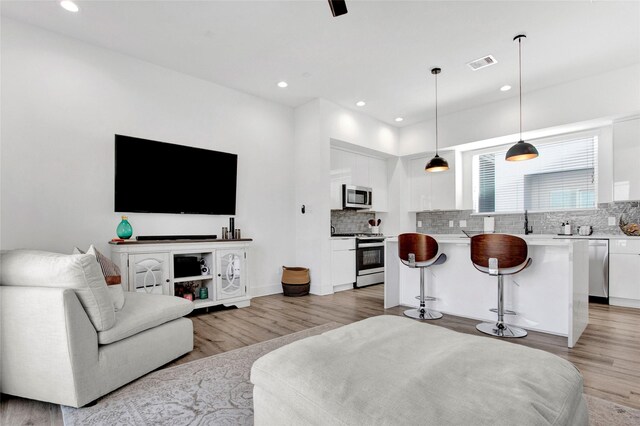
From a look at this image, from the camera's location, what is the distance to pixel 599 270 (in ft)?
13.9

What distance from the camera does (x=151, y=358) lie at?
2.21m

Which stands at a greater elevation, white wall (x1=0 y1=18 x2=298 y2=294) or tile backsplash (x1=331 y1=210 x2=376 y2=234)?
white wall (x1=0 y1=18 x2=298 y2=294)

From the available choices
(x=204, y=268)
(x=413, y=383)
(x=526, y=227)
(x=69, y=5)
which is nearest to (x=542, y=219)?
(x=526, y=227)

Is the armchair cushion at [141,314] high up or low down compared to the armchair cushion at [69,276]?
down

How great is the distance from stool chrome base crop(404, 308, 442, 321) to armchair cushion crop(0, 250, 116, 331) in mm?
2783

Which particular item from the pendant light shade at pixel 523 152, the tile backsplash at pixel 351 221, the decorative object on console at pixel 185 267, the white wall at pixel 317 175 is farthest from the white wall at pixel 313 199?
the pendant light shade at pixel 523 152

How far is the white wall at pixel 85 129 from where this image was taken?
2988 millimetres

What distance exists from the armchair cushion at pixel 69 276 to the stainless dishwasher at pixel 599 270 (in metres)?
5.47

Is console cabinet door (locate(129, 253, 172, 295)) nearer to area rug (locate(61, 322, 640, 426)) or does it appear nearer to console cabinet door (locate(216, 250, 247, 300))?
console cabinet door (locate(216, 250, 247, 300))

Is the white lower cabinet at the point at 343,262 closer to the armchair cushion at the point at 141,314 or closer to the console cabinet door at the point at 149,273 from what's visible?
the console cabinet door at the point at 149,273

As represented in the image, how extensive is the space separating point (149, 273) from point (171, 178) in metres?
1.20

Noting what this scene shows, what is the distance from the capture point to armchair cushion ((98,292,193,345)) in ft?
6.56

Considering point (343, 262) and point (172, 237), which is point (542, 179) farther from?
point (172, 237)

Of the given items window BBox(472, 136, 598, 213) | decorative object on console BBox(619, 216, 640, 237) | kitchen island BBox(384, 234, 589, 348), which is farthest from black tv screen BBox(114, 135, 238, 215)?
decorative object on console BBox(619, 216, 640, 237)
